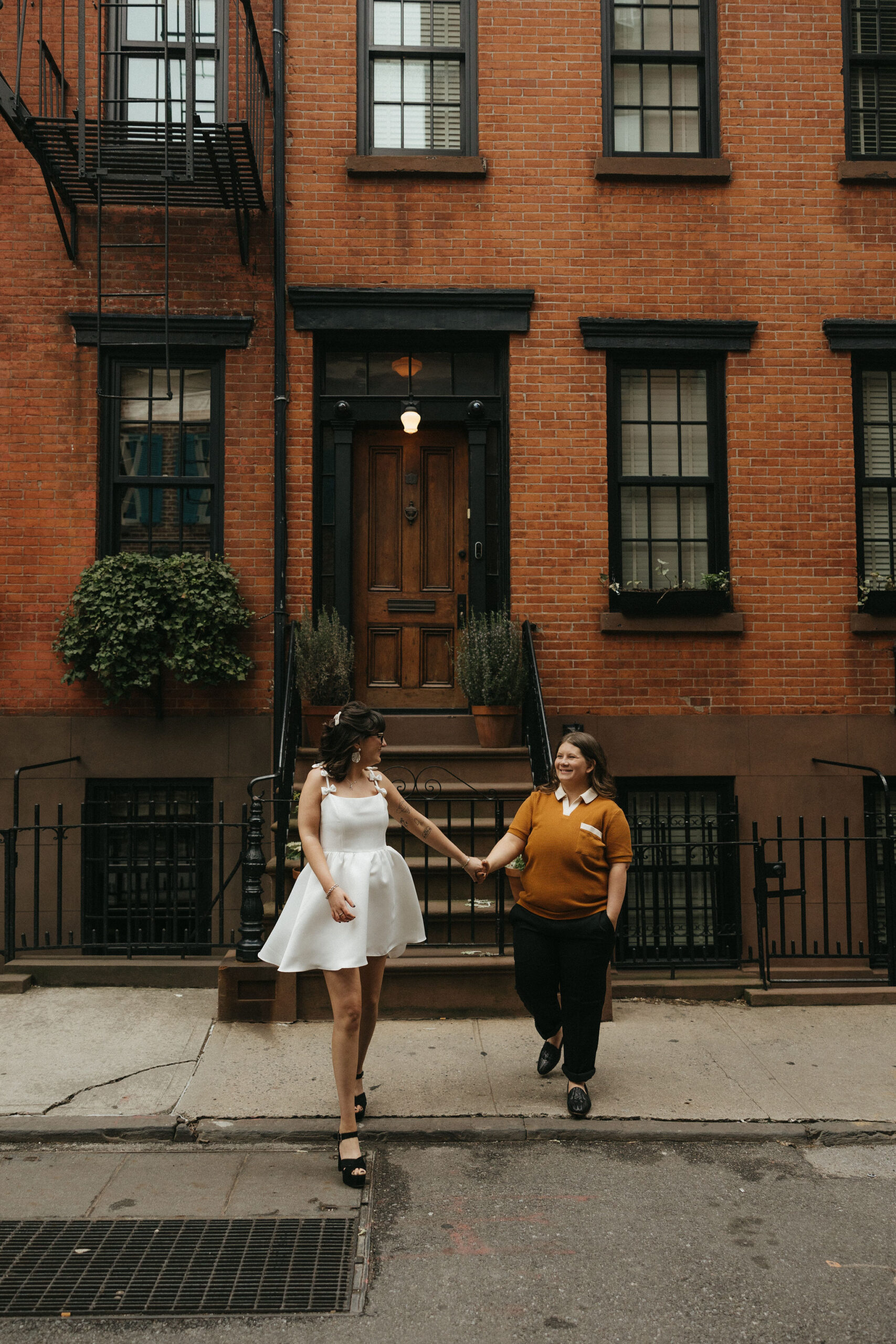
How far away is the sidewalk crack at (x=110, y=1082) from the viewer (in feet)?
16.2

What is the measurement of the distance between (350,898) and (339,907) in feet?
0.66

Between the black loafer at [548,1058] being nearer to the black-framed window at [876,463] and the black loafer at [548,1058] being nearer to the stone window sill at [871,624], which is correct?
the stone window sill at [871,624]

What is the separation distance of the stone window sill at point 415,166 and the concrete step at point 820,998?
22.4ft

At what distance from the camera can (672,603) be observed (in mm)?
8359

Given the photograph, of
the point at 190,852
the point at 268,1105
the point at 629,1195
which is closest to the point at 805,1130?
the point at 629,1195

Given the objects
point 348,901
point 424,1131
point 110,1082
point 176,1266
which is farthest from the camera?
point 110,1082

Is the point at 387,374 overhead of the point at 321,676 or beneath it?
overhead

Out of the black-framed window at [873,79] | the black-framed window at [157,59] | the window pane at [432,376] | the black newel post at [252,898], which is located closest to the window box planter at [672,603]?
the window pane at [432,376]

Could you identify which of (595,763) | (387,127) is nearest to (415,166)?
(387,127)

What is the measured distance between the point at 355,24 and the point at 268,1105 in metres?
8.45

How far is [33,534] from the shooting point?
8.13 meters

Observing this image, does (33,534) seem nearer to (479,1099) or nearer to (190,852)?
(190,852)

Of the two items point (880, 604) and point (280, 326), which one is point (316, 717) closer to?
point (280, 326)

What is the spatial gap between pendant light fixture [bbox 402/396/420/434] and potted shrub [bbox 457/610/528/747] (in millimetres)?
1884
